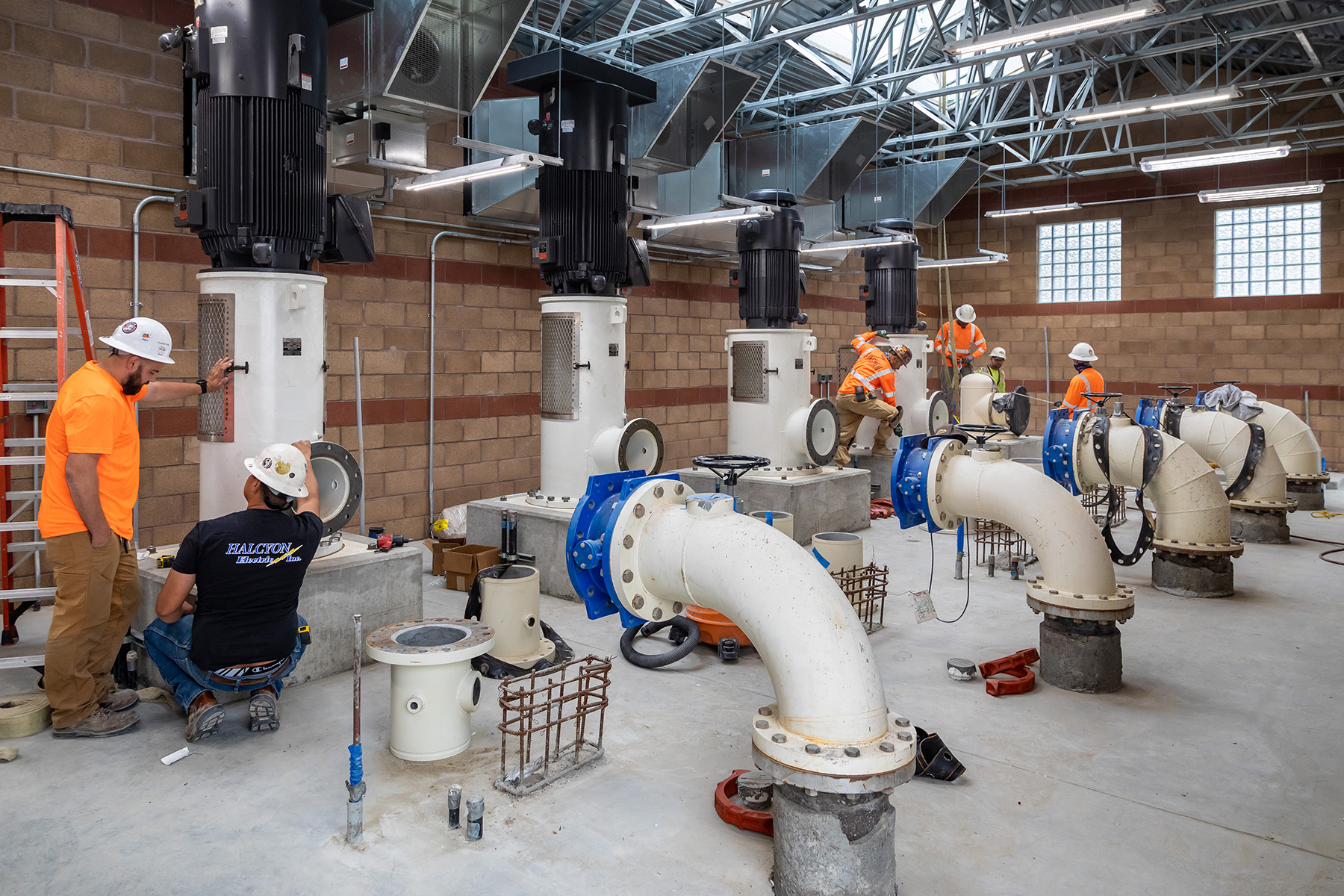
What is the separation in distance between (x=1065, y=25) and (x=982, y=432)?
11.9 ft

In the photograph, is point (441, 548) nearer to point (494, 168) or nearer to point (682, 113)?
point (494, 168)

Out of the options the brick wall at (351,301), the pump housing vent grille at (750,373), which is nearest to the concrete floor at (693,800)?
the brick wall at (351,301)

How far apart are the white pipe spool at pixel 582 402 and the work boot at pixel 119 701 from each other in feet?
10.3

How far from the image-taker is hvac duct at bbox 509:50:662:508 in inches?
261

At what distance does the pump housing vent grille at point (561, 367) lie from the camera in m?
6.73

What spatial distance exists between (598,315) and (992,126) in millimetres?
7797

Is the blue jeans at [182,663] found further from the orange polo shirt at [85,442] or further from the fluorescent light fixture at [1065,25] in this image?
the fluorescent light fixture at [1065,25]

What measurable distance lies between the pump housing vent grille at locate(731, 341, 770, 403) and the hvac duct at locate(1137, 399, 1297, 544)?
3546 millimetres

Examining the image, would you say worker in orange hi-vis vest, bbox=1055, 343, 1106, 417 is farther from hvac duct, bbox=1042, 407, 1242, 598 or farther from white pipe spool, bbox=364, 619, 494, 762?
white pipe spool, bbox=364, 619, 494, 762

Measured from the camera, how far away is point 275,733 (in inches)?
158

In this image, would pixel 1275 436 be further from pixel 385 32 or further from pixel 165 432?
pixel 165 432

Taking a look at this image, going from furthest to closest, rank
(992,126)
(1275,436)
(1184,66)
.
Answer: (1184,66) < (992,126) < (1275,436)

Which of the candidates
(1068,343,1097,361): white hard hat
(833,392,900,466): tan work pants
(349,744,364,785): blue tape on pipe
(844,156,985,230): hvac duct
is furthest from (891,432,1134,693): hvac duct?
(844,156,985,230): hvac duct

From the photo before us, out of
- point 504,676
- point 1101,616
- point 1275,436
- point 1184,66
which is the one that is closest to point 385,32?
point 504,676
